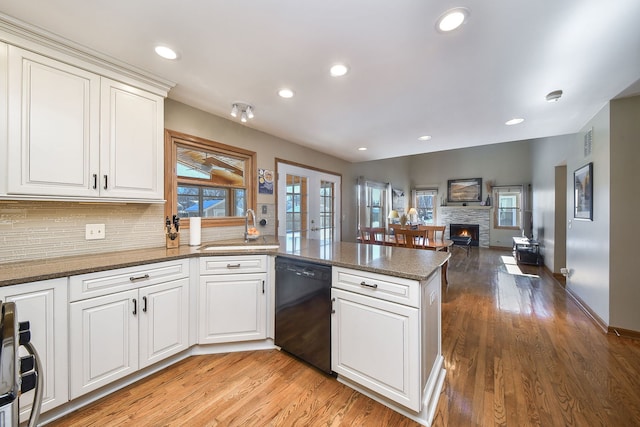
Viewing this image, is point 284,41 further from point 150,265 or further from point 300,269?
point 150,265

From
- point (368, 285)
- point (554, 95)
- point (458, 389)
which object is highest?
point (554, 95)

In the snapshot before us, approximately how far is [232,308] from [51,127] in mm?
1750

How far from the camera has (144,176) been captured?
2016 millimetres

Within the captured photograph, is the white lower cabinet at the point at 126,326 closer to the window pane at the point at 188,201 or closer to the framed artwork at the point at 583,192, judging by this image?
the window pane at the point at 188,201

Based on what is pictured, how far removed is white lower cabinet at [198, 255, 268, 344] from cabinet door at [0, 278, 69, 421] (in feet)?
2.64

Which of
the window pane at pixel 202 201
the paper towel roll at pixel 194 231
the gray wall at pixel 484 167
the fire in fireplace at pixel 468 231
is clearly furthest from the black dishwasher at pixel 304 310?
the fire in fireplace at pixel 468 231

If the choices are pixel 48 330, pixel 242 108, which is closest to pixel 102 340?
pixel 48 330

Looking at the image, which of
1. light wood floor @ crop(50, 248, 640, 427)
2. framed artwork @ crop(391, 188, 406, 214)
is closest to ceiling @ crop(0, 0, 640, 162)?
light wood floor @ crop(50, 248, 640, 427)

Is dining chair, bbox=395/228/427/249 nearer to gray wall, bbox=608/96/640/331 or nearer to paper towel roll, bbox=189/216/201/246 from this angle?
gray wall, bbox=608/96/640/331

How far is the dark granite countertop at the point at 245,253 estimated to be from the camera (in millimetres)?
1412

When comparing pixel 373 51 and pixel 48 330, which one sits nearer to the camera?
pixel 48 330

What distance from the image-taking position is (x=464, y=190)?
8.55 metres

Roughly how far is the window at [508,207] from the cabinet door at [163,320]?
9139mm

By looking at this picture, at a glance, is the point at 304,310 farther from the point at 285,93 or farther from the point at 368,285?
the point at 285,93
